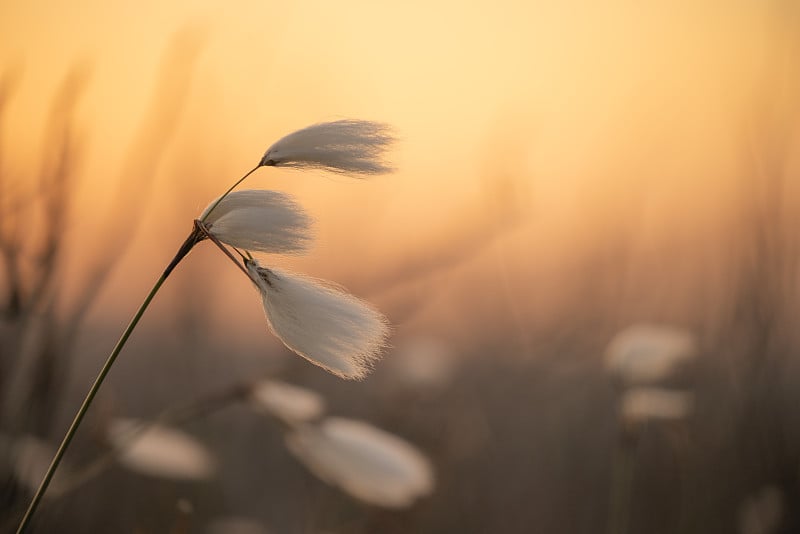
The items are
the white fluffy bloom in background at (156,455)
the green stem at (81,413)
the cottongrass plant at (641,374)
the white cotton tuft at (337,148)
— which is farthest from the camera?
the cottongrass plant at (641,374)

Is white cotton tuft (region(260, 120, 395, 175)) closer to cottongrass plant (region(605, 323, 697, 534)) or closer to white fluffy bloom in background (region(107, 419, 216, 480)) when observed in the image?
white fluffy bloom in background (region(107, 419, 216, 480))

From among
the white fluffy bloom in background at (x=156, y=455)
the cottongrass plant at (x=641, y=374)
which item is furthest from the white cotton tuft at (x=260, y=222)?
the cottongrass plant at (x=641, y=374)

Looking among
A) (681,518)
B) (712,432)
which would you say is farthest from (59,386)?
(712,432)

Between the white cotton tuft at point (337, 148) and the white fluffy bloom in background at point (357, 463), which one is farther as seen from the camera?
the white fluffy bloom in background at point (357, 463)

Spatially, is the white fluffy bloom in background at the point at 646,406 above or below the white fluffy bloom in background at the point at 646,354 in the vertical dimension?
below

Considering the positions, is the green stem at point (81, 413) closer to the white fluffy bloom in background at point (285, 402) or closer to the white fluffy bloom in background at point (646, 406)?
the white fluffy bloom in background at point (285, 402)
